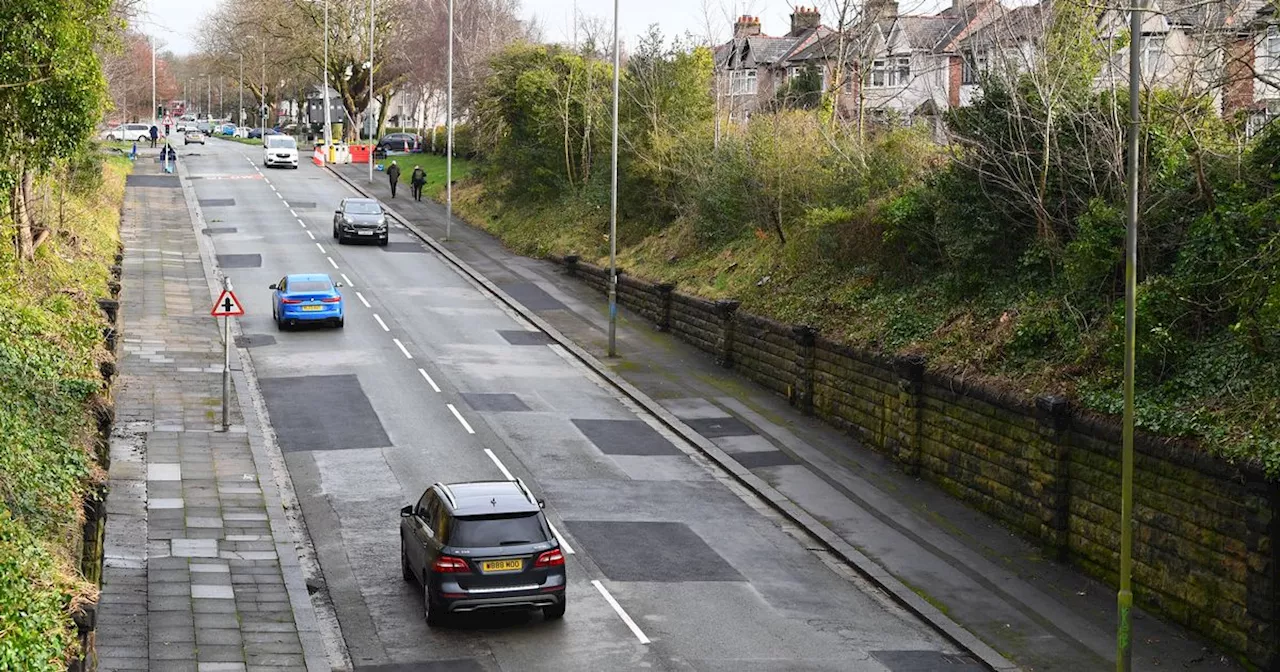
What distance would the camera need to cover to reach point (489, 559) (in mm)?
17297

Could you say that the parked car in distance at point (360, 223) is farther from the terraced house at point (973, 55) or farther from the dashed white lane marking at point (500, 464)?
the dashed white lane marking at point (500, 464)

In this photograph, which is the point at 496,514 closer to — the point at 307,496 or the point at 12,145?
the point at 307,496

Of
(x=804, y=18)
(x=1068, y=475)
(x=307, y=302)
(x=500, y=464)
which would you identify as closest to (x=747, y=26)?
(x=804, y=18)

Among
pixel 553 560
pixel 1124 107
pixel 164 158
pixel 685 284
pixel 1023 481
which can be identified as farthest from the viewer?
pixel 164 158

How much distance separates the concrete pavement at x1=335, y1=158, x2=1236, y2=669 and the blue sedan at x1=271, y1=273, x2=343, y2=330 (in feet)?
20.3

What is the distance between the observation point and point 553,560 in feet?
57.4

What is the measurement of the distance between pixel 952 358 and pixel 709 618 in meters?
9.18

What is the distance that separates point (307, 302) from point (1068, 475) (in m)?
21.4

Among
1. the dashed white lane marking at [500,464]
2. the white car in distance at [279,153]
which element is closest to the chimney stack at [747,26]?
the white car in distance at [279,153]

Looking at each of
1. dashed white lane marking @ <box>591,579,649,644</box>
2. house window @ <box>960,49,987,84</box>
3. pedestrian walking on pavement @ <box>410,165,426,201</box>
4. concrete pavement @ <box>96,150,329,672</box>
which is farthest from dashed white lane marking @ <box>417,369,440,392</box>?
pedestrian walking on pavement @ <box>410,165,426,201</box>

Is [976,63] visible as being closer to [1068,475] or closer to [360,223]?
[1068,475]

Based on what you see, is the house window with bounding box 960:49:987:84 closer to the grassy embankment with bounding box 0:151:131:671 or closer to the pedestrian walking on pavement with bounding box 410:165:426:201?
the grassy embankment with bounding box 0:151:131:671

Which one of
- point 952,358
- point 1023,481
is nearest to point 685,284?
point 952,358

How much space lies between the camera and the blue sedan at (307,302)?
120 feet
